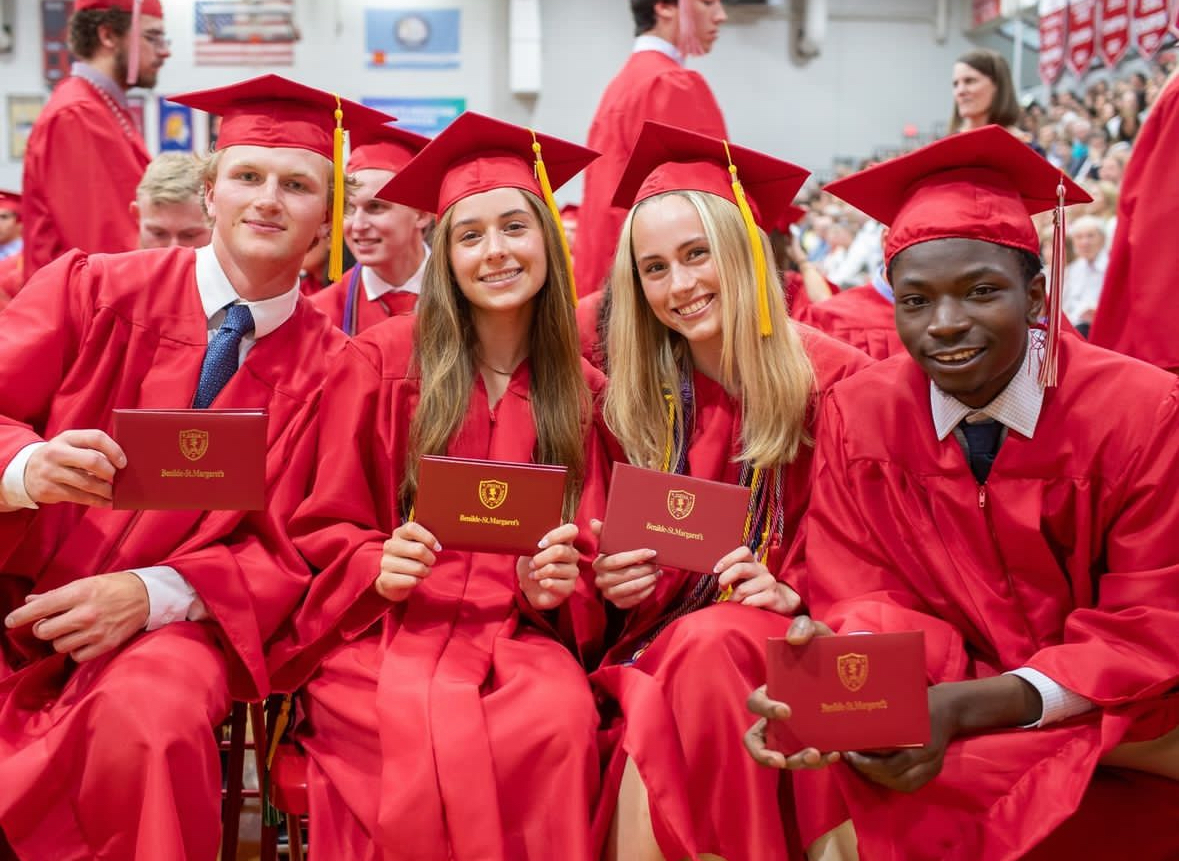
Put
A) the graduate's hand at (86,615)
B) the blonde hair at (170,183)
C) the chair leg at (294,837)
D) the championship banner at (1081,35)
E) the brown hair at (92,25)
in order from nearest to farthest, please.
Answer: the graduate's hand at (86,615) < the chair leg at (294,837) < the blonde hair at (170,183) < the brown hair at (92,25) < the championship banner at (1081,35)

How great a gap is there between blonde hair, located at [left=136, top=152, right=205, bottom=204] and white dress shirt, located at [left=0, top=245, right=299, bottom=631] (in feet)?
4.01

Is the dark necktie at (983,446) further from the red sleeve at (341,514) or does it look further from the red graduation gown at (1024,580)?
the red sleeve at (341,514)

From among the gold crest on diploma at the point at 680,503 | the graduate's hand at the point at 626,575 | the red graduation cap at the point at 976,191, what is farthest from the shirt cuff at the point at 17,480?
the red graduation cap at the point at 976,191

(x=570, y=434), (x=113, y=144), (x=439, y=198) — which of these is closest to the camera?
(x=570, y=434)

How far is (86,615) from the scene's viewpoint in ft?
7.97

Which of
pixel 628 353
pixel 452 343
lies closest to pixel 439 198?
pixel 452 343

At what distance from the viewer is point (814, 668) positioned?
2031mm

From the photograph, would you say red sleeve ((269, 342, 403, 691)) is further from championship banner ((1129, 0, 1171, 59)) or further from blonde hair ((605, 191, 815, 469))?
championship banner ((1129, 0, 1171, 59))

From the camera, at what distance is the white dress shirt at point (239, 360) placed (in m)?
2.44

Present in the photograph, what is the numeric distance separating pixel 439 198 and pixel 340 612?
1.10m

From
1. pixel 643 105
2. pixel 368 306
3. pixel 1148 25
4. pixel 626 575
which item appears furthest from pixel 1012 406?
pixel 1148 25

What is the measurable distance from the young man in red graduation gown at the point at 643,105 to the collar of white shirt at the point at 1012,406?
2507 mm

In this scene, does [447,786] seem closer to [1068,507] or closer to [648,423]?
[648,423]

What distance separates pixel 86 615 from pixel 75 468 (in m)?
0.31
